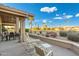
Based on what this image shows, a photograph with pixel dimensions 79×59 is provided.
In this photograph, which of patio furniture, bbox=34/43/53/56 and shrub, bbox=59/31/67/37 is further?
shrub, bbox=59/31/67/37

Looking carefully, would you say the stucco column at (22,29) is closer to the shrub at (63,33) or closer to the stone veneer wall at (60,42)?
the stone veneer wall at (60,42)

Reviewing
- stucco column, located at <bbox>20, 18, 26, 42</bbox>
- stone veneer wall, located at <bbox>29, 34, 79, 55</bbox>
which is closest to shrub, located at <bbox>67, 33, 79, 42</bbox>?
stone veneer wall, located at <bbox>29, 34, 79, 55</bbox>

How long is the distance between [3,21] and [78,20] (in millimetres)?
2215

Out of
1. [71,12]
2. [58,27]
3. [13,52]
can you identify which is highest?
[71,12]

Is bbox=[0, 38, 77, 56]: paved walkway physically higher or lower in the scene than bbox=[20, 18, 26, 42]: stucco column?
lower

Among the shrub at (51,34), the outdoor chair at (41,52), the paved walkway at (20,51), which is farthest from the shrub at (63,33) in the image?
the outdoor chair at (41,52)

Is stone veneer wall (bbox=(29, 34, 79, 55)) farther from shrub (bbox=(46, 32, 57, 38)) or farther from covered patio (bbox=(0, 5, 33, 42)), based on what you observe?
covered patio (bbox=(0, 5, 33, 42))

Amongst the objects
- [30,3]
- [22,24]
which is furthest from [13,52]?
[30,3]

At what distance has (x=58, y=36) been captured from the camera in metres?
6.21

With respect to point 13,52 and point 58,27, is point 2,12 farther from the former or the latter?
point 58,27

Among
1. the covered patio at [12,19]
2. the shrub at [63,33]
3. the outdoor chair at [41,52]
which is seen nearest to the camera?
the outdoor chair at [41,52]

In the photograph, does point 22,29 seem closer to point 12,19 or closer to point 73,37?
point 12,19

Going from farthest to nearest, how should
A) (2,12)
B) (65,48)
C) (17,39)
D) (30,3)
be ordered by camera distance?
(17,39), (65,48), (2,12), (30,3)

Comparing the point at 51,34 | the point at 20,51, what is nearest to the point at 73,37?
the point at 51,34
